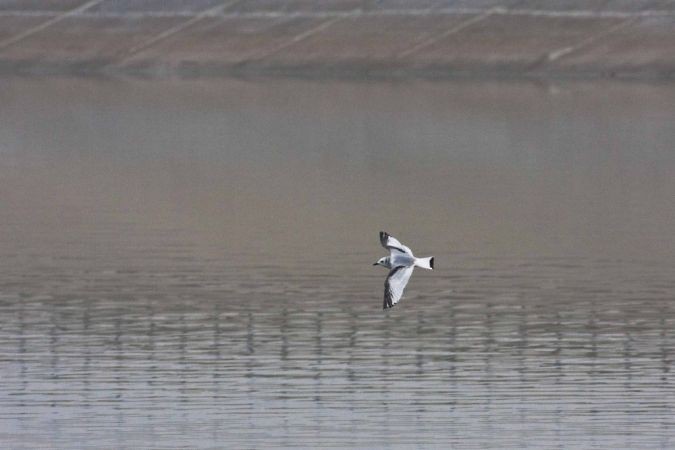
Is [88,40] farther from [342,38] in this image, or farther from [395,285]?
[395,285]

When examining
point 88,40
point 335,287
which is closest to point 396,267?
point 335,287

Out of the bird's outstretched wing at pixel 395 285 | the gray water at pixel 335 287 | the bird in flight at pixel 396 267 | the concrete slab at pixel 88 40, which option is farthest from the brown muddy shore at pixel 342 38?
the bird's outstretched wing at pixel 395 285

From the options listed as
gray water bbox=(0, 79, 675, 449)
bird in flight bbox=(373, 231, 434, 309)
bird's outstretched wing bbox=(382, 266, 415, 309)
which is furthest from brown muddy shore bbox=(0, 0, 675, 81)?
bird's outstretched wing bbox=(382, 266, 415, 309)

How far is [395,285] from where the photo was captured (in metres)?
26.0

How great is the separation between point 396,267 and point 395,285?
580mm

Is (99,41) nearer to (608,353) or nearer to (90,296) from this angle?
(90,296)

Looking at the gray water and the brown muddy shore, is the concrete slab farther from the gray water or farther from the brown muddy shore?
the gray water

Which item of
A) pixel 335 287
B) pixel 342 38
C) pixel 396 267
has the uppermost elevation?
pixel 342 38

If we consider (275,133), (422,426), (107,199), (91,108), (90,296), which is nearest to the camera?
(422,426)

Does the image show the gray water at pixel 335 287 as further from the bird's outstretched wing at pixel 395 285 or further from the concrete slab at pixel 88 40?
the concrete slab at pixel 88 40

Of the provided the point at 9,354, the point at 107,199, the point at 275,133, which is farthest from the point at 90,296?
the point at 275,133

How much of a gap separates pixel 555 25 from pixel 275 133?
1193 inches

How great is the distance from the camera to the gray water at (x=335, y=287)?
994 inches

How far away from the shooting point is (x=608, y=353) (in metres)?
28.9
